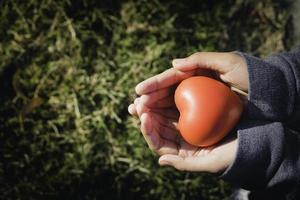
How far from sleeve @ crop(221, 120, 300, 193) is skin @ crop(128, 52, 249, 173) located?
0.04 m

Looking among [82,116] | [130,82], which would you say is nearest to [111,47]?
[130,82]

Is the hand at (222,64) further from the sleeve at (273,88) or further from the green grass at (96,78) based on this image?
the green grass at (96,78)

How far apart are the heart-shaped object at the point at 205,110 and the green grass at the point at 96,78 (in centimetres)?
68

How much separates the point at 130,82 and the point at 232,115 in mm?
804

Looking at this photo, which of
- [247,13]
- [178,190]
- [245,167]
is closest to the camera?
[245,167]

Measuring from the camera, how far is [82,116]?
7.30 ft

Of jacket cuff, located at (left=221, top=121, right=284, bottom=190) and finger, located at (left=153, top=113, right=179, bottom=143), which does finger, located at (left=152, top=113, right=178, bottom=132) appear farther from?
jacket cuff, located at (left=221, top=121, right=284, bottom=190)

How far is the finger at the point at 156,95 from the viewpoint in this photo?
1.58 meters

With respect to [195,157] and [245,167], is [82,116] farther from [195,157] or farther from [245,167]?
[245,167]

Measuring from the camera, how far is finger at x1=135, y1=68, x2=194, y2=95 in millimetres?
1543

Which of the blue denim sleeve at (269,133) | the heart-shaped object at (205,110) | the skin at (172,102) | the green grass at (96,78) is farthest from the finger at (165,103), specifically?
the green grass at (96,78)

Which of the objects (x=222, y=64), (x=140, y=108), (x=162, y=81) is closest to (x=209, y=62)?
(x=222, y=64)

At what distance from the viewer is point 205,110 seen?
1.50 m

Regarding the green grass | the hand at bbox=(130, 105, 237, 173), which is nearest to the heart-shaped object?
the hand at bbox=(130, 105, 237, 173)
